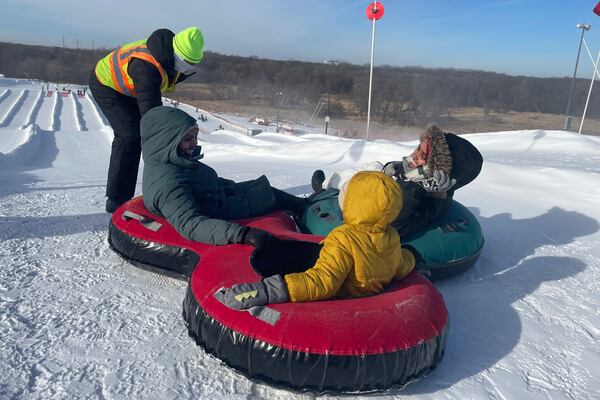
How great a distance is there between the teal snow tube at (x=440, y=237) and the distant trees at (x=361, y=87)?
34682 millimetres

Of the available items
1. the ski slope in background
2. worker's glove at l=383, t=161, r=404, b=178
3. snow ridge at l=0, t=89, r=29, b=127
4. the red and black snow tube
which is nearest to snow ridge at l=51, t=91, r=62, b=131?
snow ridge at l=0, t=89, r=29, b=127

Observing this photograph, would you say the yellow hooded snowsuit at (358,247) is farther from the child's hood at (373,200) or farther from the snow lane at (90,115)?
the snow lane at (90,115)

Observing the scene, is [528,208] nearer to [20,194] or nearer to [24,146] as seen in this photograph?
[20,194]

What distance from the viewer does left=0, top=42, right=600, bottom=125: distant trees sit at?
129 ft

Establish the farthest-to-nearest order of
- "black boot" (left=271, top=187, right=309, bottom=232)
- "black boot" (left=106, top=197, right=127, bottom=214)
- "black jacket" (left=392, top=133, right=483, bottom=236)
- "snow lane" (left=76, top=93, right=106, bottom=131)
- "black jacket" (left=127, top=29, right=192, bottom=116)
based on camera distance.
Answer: "snow lane" (left=76, top=93, right=106, bottom=131) < "black boot" (left=106, top=197, right=127, bottom=214) < "black boot" (left=271, top=187, right=309, bottom=232) < "black jacket" (left=127, top=29, right=192, bottom=116) < "black jacket" (left=392, top=133, right=483, bottom=236)

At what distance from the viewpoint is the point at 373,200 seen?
1805 mm

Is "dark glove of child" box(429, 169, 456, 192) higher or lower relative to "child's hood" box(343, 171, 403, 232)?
lower

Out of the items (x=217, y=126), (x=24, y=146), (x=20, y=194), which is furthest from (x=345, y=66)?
(x=20, y=194)

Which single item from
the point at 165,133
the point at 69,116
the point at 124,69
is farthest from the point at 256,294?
the point at 69,116

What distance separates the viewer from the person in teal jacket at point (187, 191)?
7.69ft

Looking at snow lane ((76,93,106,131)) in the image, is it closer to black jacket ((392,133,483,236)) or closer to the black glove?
black jacket ((392,133,483,236))

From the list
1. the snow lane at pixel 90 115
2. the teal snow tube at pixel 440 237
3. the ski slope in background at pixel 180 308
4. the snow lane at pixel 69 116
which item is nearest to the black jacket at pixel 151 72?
Result: the ski slope in background at pixel 180 308

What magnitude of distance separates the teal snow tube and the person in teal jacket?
0.41 metres

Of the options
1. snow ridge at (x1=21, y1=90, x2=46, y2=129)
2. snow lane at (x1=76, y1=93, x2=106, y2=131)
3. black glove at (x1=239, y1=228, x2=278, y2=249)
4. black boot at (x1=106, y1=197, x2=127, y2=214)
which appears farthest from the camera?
snow ridge at (x1=21, y1=90, x2=46, y2=129)
